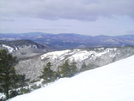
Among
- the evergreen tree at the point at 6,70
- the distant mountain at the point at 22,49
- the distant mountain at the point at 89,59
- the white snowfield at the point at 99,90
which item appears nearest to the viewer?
the white snowfield at the point at 99,90

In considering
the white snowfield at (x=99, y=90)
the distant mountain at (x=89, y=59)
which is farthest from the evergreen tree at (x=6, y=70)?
the distant mountain at (x=89, y=59)

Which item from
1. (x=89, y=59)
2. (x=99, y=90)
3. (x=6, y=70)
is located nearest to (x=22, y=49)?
(x=89, y=59)

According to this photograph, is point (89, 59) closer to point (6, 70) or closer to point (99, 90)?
point (6, 70)

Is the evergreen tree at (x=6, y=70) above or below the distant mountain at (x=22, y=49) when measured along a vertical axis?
above

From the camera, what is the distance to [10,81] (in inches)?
558

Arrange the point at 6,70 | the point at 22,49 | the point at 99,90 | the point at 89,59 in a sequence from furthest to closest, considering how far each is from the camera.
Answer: the point at 22,49 < the point at 89,59 < the point at 6,70 < the point at 99,90

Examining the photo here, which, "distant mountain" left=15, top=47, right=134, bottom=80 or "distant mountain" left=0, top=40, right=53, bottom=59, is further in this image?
"distant mountain" left=0, top=40, right=53, bottom=59

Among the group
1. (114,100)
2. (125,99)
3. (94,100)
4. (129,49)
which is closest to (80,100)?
(94,100)

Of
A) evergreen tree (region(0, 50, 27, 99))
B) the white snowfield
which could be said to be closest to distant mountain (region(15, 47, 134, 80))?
evergreen tree (region(0, 50, 27, 99))

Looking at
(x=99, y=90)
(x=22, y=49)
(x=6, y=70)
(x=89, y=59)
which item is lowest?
(x=22, y=49)

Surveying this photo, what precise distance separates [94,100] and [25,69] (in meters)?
49.8

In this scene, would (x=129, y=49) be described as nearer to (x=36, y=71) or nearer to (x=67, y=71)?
(x=67, y=71)

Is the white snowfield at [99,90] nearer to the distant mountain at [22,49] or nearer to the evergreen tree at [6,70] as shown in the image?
the evergreen tree at [6,70]

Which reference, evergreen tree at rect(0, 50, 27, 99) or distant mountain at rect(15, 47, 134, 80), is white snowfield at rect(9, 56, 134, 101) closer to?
evergreen tree at rect(0, 50, 27, 99)
